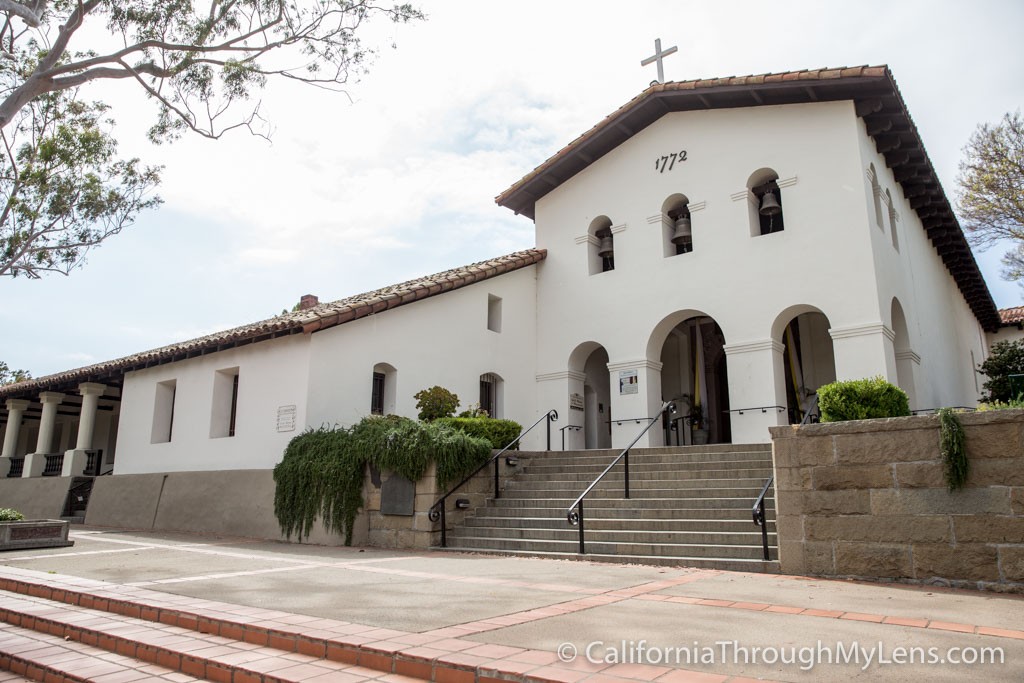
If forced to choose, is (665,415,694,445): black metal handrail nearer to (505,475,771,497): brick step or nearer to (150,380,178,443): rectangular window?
(505,475,771,497): brick step

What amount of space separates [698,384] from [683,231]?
3823 mm

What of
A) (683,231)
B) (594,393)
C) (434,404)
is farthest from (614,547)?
(594,393)

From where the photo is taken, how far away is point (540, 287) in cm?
1752

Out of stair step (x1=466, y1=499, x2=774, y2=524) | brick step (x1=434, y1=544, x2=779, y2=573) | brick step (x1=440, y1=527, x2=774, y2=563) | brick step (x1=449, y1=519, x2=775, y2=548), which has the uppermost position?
stair step (x1=466, y1=499, x2=774, y2=524)

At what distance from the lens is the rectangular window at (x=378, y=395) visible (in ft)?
45.4

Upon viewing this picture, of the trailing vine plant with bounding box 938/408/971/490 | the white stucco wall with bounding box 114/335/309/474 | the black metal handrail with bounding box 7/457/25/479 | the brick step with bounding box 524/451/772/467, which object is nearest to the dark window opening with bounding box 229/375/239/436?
the white stucco wall with bounding box 114/335/309/474

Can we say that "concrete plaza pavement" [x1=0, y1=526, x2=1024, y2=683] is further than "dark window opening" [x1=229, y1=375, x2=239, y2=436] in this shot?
No

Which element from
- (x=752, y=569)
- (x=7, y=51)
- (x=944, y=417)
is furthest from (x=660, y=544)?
(x=7, y=51)

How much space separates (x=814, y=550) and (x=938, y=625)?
2561mm

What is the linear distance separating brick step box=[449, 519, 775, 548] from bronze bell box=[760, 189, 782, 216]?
775 cm

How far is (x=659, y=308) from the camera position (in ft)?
50.0

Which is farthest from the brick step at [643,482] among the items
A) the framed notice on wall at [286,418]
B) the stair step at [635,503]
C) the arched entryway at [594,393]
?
the arched entryway at [594,393]

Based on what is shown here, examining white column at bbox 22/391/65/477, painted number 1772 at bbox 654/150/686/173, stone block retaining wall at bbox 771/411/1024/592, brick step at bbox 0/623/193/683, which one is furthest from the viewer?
white column at bbox 22/391/65/477

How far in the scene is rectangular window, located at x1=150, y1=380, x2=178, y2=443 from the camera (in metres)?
16.6
